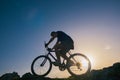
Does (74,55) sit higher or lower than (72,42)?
lower

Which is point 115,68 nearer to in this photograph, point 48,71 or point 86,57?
point 86,57

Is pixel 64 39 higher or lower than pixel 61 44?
higher

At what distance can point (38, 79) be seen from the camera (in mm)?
14984

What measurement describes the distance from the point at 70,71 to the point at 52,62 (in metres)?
1.66

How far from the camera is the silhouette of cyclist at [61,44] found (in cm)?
1475

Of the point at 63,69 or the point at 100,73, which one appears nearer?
the point at 63,69

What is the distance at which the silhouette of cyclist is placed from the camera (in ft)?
48.4

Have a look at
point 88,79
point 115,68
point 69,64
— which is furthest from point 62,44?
point 115,68

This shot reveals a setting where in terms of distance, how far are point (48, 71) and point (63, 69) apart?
1337mm

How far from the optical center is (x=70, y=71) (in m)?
15.0

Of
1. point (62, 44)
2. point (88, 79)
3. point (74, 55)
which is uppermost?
point (62, 44)

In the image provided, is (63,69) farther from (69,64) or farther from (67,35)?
(67,35)

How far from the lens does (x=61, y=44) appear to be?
1480cm

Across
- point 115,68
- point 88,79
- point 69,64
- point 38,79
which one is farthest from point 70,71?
point 115,68
